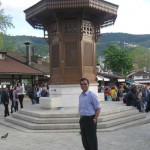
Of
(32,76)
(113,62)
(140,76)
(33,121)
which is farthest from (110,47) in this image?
(33,121)

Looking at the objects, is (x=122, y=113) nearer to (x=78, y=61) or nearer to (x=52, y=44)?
(x=78, y=61)

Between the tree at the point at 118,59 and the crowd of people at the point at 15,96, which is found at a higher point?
the tree at the point at 118,59

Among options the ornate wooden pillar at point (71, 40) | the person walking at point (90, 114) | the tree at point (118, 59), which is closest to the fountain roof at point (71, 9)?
the ornate wooden pillar at point (71, 40)

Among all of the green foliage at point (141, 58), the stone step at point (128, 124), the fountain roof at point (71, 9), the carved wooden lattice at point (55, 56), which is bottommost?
the stone step at point (128, 124)

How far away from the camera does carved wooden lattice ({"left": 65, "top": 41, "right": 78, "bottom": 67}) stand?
16578mm

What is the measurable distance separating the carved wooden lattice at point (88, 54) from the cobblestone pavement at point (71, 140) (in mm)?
5319

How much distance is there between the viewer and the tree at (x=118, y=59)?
7094 cm

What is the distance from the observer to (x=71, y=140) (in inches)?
417

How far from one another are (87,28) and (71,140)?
25.8 ft

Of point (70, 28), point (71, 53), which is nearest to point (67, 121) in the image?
point (71, 53)

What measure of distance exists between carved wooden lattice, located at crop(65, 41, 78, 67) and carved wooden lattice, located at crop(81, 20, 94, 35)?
82 cm

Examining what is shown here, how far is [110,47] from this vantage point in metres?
73.2

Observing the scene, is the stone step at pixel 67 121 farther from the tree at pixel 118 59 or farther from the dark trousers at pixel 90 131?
the tree at pixel 118 59

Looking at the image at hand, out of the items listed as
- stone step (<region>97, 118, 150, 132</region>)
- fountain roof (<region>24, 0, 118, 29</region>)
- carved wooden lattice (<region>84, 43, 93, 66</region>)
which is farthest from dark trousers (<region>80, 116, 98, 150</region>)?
carved wooden lattice (<region>84, 43, 93, 66</region>)
